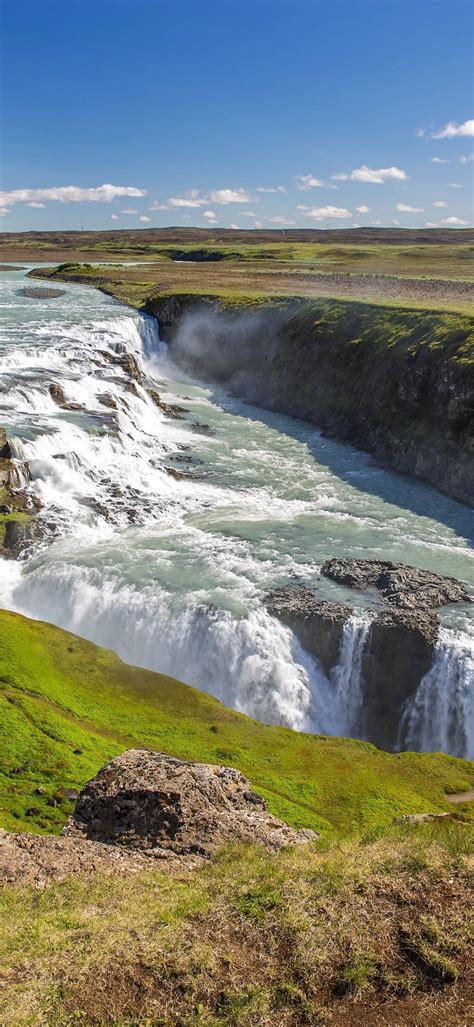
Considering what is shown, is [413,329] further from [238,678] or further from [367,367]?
[238,678]

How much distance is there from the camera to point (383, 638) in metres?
22.6

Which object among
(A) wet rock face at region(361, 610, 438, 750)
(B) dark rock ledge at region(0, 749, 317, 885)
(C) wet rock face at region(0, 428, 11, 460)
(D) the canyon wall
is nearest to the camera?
(B) dark rock ledge at region(0, 749, 317, 885)

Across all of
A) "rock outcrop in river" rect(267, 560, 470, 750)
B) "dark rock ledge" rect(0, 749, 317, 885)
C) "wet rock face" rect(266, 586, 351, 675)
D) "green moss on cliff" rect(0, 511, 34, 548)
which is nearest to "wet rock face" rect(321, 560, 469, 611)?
"rock outcrop in river" rect(267, 560, 470, 750)

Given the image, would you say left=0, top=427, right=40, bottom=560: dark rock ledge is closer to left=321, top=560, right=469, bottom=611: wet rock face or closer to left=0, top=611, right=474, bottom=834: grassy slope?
left=0, top=611, right=474, bottom=834: grassy slope

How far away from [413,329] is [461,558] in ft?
73.1

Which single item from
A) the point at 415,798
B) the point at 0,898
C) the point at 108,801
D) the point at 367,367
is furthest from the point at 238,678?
the point at 367,367

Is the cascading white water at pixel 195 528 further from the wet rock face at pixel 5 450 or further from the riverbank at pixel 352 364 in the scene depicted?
the riverbank at pixel 352 364

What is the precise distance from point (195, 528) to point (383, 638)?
11.2 metres

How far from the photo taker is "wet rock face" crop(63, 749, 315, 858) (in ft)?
37.0

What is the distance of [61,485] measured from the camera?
32.2 m

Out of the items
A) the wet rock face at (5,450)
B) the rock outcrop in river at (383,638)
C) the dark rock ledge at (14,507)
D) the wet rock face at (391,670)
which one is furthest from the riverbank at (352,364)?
the wet rock face at (5,450)

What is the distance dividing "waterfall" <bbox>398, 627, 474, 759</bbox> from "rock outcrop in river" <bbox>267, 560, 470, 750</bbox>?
0.27m

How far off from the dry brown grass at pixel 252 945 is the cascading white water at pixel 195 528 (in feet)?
41.4

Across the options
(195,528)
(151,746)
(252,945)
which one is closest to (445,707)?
(151,746)
